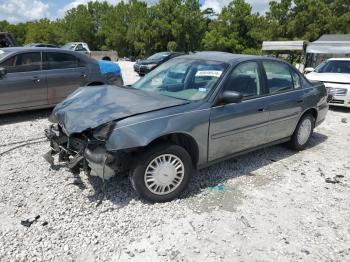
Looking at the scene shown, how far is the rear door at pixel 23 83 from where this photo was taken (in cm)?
693

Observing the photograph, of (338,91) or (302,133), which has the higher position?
(338,91)

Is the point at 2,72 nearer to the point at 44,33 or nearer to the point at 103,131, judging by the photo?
the point at 103,131

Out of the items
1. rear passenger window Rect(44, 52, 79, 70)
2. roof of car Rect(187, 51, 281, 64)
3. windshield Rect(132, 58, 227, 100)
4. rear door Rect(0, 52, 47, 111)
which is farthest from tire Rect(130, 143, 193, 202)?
rear passenger window Rect(44, 52, 79, 70)

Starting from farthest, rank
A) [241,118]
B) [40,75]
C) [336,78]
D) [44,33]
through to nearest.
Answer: [44,33] → [336,78] → [40,75] → [241,118]

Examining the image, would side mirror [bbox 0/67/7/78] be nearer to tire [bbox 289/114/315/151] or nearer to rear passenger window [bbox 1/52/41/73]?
rear passenger window [bbox 1/52/41/73]

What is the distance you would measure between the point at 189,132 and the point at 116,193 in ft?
3.72

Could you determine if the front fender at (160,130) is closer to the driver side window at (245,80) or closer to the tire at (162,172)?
the tire at (162,172)

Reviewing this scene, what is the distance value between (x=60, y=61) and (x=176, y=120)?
4935 mm

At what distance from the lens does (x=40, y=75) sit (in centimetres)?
733

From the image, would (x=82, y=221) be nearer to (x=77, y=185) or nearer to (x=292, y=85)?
(x=77, y=185)

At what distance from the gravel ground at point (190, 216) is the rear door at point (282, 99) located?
1.85ft

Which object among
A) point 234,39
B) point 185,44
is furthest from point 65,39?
point 234,39

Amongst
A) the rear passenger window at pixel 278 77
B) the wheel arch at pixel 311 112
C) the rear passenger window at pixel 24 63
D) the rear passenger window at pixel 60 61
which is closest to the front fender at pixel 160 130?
the rear passenger window at pixel 278 77

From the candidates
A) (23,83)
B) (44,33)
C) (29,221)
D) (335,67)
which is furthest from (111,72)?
(44,33)
